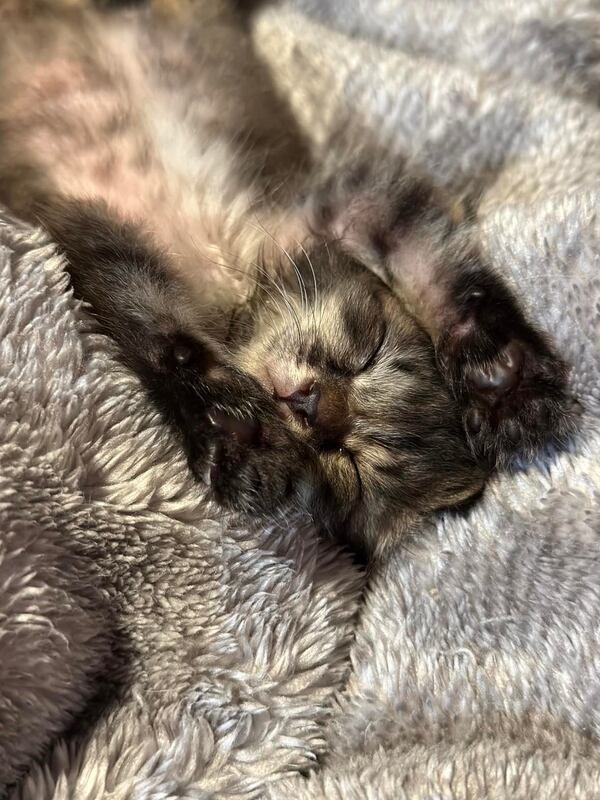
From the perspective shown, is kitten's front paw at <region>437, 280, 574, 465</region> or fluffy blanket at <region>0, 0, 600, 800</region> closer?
fluffy blanket at <region>0, 0, 600, 800</region>

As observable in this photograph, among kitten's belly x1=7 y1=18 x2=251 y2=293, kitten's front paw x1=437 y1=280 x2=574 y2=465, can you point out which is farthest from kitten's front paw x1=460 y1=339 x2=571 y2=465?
kitten's belly x1=7 y1=18 x2=251 y2=293

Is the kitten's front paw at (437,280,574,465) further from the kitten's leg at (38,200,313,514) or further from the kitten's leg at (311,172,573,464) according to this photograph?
the kitten's leg at (38,200,313,514)

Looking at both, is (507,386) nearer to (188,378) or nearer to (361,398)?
(361,398)

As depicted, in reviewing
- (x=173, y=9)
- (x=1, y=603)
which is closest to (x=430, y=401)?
(x=1, y=603)

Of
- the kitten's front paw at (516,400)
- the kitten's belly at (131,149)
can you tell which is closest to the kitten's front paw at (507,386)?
the kitten's front paw at (516,400)

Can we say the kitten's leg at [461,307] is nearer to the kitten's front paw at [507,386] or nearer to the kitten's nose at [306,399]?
the kitten's front paw at [507,386]

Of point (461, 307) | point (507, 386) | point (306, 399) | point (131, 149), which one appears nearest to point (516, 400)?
point (507, 386)

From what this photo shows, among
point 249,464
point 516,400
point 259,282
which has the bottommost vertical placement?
point 249,464
